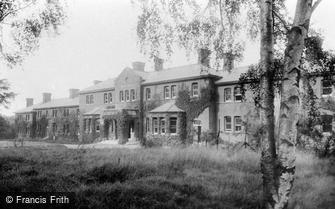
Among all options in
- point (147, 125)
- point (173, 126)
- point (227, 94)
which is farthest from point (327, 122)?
point (147, 125)

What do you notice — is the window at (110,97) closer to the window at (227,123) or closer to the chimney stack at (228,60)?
the window at (227,123)

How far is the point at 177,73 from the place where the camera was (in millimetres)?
35719

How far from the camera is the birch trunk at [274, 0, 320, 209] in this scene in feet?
23.3

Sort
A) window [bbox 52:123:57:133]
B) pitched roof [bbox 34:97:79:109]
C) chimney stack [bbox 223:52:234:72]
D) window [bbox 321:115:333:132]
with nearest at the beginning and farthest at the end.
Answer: chimney stack [bbox 223:52:234:72] < window [bbox 321:115:333:132] < pitched roof [bbox 34:97:79:109] < window [bbox 52:123:57:133]

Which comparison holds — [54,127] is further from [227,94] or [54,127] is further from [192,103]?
[227,94]

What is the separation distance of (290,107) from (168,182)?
17.3 feet

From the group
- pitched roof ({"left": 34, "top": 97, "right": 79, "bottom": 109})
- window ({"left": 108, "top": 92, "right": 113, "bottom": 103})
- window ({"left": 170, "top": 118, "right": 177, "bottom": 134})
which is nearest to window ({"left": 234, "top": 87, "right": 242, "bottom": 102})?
window ({"left": 170, "top": 118, "right": 177, "bottom": 134})

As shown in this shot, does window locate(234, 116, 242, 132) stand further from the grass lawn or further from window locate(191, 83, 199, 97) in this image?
the grass lawn

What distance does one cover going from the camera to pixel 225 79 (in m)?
31.4

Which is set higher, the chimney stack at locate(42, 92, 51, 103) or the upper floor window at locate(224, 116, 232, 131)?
the chimney stack at locate(42, 92, 51, 103)

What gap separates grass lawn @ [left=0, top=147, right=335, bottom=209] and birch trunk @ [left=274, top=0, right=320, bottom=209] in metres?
2.10

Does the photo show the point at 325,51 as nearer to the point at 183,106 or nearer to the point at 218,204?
the point at 218,204

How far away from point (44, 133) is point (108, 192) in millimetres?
51218

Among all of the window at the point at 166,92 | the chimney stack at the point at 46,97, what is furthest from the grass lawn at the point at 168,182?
the chimney stack at the point at 46,97
